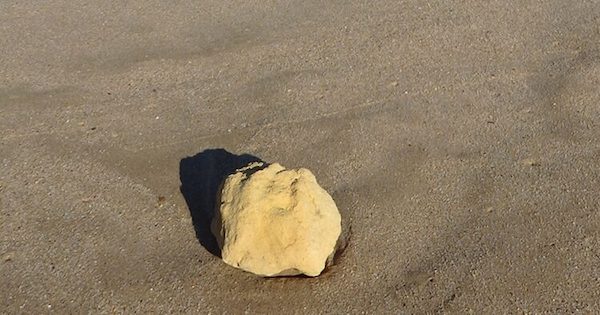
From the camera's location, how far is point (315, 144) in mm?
6027

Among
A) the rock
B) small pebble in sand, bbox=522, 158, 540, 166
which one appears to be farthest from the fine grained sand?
the rock

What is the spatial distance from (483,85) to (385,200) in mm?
1723

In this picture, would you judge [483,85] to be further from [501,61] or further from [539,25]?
[539,25]

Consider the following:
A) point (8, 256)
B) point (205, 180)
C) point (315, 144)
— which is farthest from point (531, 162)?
point (8, 256)

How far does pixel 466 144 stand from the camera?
19.7 ft

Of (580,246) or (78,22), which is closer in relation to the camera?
(580,246)

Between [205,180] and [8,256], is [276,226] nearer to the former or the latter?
[205,180]

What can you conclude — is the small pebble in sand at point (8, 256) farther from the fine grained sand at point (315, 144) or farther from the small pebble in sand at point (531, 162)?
the small pebble in sand at point (531, 162)

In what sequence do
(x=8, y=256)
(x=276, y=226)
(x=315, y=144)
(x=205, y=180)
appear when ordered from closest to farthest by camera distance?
1. (x=276, y=226)
2. (x=8, y=256)
3. (x=205, y=180)
4. (x=315, y=144)

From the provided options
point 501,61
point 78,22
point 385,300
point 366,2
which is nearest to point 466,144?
point 501,61

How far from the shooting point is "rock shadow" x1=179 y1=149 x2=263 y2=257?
5352 mm

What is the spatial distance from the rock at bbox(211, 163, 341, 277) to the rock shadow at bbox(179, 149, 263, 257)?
18.9 inches

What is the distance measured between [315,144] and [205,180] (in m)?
0.90

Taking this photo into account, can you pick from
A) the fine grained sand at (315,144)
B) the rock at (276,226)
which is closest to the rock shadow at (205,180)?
the fine grained sand at (315,144)
